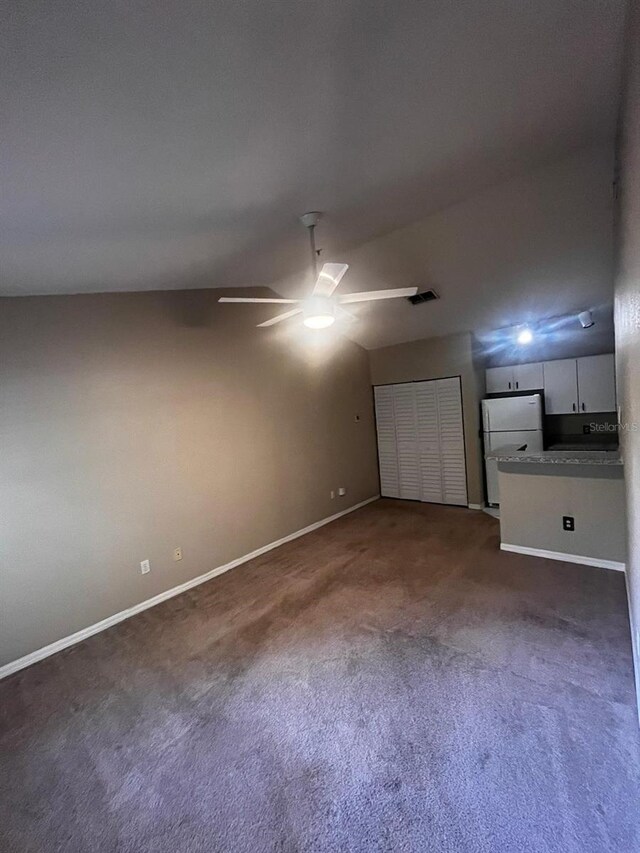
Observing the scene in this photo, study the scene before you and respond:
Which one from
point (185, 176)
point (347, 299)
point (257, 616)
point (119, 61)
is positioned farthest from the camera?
point (257, 616)

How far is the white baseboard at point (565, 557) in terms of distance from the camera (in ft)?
10.5

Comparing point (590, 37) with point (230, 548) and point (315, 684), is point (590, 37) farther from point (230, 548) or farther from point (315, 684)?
point (230, 548)

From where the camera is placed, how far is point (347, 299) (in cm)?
255

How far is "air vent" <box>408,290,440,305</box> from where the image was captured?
13.1 feet

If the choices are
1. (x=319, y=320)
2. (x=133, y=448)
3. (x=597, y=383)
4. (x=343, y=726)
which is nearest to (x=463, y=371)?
(x=597, y=383)

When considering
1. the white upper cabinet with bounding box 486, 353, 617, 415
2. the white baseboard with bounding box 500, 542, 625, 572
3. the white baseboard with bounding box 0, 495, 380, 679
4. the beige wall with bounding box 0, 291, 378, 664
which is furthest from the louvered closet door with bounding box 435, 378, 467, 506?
the white baseboard with bounding box 0, 495, 380, 679

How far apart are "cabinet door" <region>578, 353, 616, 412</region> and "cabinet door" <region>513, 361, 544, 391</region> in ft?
1.43

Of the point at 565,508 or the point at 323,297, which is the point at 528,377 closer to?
the point at 565,508

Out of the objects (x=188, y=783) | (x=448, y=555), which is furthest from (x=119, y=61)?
(x=448, y=555)

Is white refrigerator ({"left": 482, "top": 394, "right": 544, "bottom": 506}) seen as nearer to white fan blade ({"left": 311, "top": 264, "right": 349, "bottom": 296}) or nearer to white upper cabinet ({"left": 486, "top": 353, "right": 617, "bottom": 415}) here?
white upper cabinet ({"left": 486, "top": 353, "right": 617, "bottom": 415})

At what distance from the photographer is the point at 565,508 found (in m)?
3.41

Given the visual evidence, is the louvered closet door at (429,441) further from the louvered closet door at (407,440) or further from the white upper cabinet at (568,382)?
the white upper cabinet at (568,382)

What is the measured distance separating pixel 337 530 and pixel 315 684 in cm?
261

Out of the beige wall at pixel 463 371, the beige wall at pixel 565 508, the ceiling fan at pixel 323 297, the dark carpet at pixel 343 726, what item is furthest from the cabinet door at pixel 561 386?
the ceiling fan at pixel 323 297
